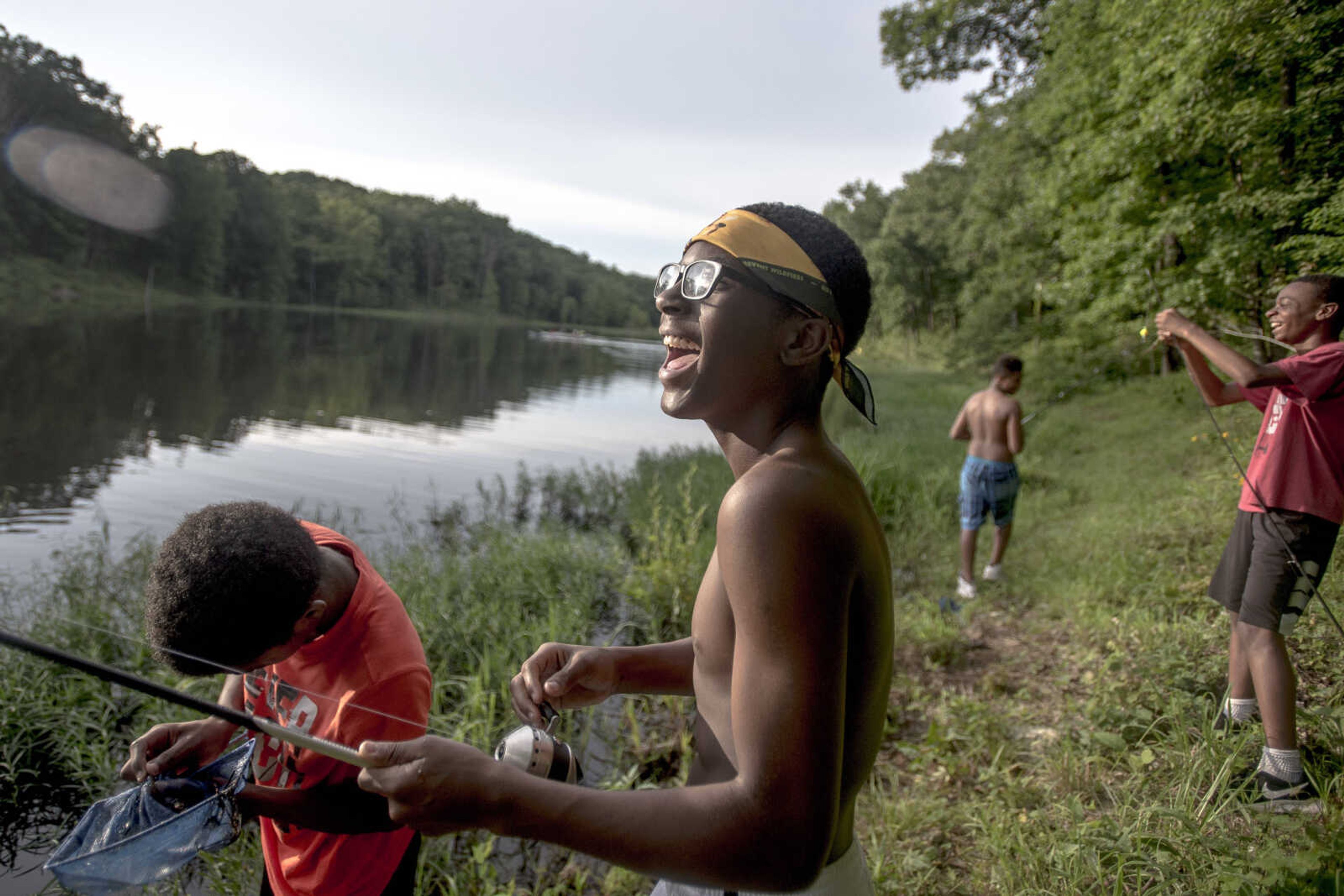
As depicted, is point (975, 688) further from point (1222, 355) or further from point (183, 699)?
point (183, 699)

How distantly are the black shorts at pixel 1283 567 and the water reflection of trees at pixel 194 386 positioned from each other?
41.1 feet

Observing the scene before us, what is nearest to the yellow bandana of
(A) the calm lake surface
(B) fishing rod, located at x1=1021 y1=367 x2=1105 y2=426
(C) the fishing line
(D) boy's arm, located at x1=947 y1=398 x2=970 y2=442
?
(C) the fishing line

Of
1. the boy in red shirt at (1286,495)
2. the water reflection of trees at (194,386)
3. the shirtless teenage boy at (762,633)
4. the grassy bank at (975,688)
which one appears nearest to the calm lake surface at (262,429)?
the water reflection of trees at (194,386)

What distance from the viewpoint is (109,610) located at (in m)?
6.11

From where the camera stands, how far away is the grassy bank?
2.83 meters

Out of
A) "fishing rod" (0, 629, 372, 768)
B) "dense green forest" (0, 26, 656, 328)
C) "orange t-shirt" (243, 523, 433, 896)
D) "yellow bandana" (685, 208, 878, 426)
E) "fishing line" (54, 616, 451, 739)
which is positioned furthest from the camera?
"dense green forest" (0, 26, 656, 328)

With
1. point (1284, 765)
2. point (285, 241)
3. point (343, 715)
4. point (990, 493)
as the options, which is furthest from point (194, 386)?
point (285, 241)

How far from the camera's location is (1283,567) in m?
3.22

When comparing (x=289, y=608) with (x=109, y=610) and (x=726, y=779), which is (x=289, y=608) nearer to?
(x=726, y=779)

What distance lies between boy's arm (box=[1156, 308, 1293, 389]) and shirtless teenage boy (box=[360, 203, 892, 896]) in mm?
2591

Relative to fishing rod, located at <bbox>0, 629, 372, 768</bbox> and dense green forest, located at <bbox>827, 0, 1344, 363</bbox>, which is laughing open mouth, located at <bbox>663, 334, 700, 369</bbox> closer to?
fishing rod, located at <bbox>0, 629, 372, 768</bbox>

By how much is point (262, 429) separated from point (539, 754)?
1901 centimetres

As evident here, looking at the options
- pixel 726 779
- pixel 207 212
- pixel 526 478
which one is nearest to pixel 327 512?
pixel 526 478

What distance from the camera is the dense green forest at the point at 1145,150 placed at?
5750mm
